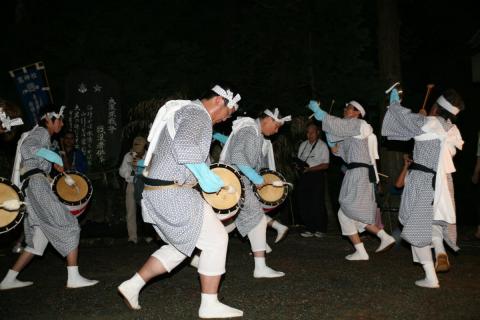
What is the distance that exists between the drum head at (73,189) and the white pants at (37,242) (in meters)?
0.39

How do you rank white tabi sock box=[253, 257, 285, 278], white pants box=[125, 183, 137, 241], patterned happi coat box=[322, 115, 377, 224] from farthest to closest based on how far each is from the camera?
white pants box=[125, 183, 137, 241] < patterned happi coat box=[322, 115, 377, 224] < white tabi sock box=[253, 257, 285, 278]

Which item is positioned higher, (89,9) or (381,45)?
(89,9)

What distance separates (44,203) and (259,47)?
6.17 meters

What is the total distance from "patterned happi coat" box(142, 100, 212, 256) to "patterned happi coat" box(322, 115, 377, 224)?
269cm

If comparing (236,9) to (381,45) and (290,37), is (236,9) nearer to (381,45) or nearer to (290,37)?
(290,37)

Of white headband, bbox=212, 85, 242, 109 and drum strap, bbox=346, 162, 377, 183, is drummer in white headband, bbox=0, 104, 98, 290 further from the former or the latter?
drum strap, bbox=346, 162, 377, 183

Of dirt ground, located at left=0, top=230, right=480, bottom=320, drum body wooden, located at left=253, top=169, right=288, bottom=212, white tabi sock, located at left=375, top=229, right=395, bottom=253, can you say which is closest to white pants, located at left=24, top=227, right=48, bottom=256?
dirt ground, located at left=0, top=230, right=480, bottom=320

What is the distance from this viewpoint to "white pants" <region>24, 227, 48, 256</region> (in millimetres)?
5340

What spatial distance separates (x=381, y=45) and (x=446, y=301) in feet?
19.4

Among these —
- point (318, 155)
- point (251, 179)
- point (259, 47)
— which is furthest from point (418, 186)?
point (259, 47)

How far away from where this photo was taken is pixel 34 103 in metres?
10.7

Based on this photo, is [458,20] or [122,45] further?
[458,20]

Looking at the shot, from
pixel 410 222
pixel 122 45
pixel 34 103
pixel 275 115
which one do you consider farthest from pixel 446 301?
pixel 122 45

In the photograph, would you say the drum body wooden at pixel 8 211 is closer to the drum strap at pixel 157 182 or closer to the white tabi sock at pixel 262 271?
the drum strap at pixel 157 182
